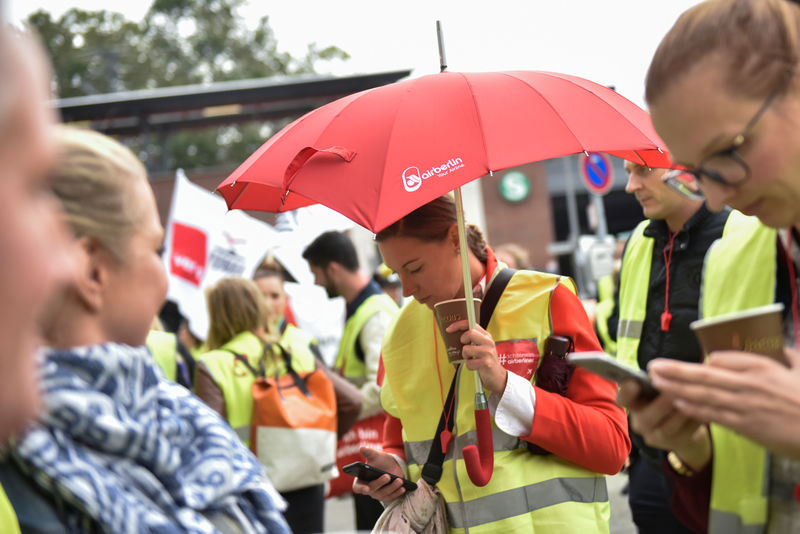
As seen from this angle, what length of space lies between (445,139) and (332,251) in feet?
10.6

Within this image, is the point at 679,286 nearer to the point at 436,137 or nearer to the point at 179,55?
the point at 436,137

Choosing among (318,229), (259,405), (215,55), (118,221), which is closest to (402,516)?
(118,221)

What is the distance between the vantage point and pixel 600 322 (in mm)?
7715

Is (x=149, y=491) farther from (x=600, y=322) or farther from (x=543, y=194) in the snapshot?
(x=543, y=194)

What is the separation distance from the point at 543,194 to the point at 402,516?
31992mm

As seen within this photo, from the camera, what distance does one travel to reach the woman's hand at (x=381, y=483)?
2.76 meters

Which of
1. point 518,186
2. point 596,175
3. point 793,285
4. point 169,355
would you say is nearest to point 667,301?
point 793,285

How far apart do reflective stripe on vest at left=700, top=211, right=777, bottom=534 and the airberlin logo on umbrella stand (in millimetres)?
899

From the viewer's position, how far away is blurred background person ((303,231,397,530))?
17.1 feet

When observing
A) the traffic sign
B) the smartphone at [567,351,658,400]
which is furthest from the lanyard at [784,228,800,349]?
the traffic sign

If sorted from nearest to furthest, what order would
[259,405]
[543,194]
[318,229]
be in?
[259,405] → [318,229] → [543,194]

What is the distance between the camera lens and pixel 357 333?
5.37 metres

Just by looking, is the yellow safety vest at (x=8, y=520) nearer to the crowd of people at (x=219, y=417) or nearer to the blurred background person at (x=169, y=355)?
the crowd of people at (x=219, y=417)

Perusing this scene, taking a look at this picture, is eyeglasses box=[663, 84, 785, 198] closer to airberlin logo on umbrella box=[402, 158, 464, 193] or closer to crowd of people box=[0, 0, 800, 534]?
crowd of people box=[0, 0, 800, 534]
